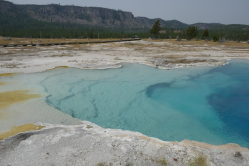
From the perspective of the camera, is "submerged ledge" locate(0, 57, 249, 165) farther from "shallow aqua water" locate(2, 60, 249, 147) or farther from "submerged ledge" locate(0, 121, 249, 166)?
"shallow aqua water" locate(2, 60, 249, 147)

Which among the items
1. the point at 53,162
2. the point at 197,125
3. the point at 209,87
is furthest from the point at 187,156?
the point at 209,87

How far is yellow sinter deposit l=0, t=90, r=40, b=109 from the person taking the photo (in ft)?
36.2

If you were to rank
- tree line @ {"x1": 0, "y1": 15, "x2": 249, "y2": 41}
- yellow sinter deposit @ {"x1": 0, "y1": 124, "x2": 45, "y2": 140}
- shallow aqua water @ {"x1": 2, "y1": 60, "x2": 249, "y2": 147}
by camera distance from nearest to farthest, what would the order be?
yellow sinter deposit @ {"x1": 0, "y1": 124, "x2": 45, "y2": 140}, shallow aqua water @ {"x1": 2, "y1": 60, "x2": 249, "y2": 147}, tree line @ {"x1": 0, "y1": 15, "x2": 249, "y2": 41}

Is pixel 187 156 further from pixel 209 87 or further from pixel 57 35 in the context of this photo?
pixel 57 35

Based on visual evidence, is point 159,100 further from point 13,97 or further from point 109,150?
point 13,97

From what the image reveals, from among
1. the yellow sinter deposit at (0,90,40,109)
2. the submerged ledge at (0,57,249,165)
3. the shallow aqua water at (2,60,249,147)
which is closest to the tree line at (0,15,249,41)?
the shallow aqua water at (2,60,249,147)

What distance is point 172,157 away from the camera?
653 centimetres

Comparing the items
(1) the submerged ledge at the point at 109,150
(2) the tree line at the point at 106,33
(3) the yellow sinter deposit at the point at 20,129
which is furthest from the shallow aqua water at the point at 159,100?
(2) the tree line at the point at 106,33

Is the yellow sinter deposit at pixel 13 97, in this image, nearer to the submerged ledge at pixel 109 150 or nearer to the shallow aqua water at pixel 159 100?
the shallow aqua water at pixel 159 100

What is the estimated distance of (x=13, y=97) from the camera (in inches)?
473

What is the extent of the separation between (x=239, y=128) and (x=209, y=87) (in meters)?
7.90

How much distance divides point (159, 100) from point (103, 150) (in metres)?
8.31

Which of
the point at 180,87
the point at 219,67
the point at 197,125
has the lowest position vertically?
the point at 197,125

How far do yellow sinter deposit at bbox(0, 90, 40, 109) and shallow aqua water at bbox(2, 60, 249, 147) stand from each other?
5.17 feet
